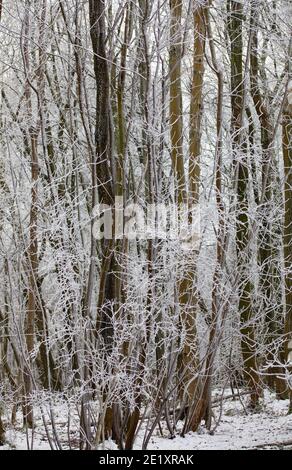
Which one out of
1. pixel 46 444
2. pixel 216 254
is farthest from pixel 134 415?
pixel 216 254

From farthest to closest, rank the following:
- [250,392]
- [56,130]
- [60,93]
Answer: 1. [56,130]
2. [60,93]
3. [250,392]

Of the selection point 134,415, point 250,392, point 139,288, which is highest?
point 139,288

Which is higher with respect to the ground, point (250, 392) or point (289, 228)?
point (289, 228)

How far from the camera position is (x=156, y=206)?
849 cm

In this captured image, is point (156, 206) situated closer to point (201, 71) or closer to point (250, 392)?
point (201, 71)

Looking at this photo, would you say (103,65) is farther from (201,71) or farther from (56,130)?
(56,130)

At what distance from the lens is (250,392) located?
11750 millimetres

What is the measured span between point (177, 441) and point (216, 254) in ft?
8.14

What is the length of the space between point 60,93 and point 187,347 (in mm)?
6457

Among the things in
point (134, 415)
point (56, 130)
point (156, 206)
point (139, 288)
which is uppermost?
point (56, 130)
